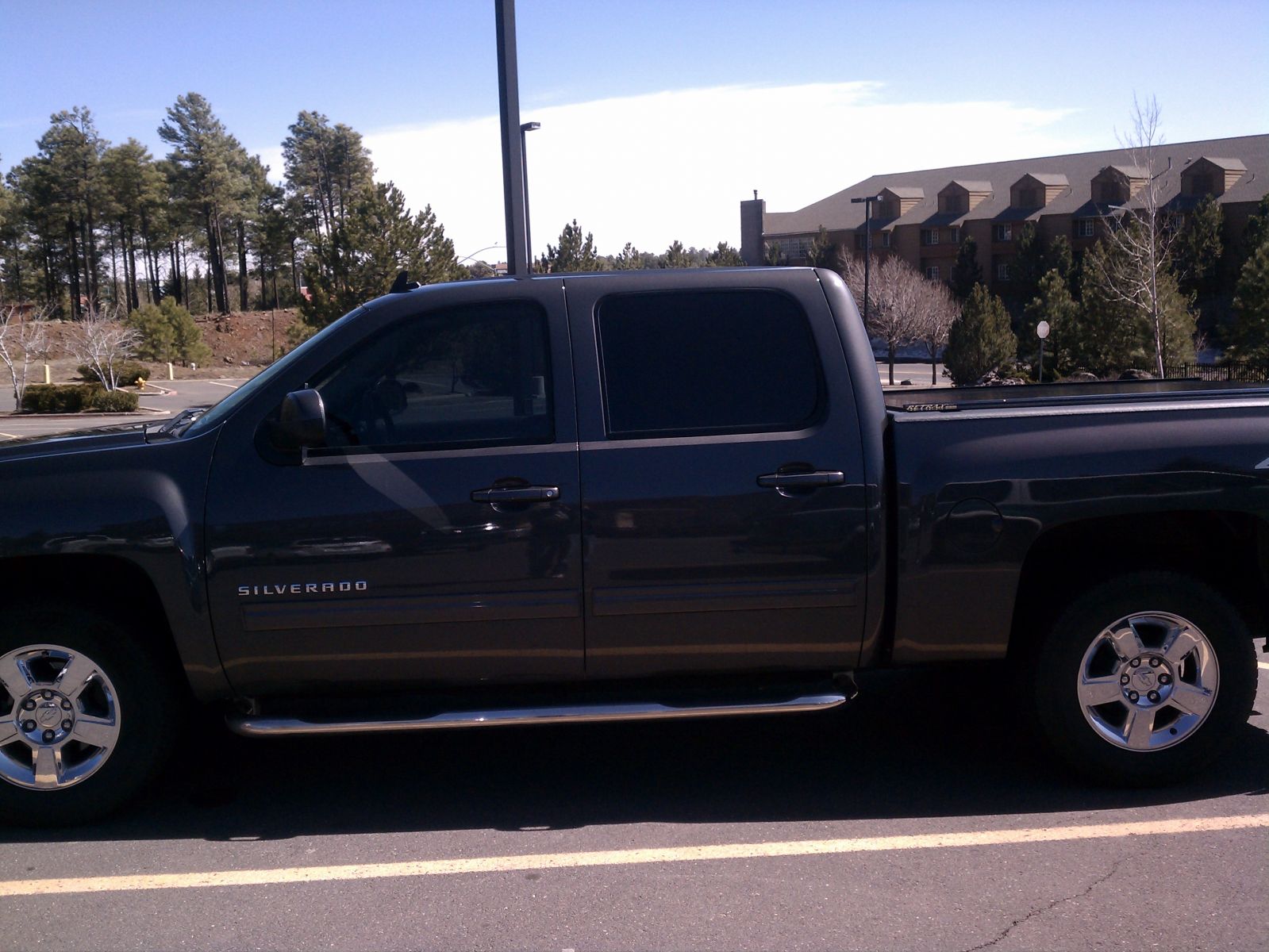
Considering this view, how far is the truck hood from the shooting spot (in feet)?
13.5

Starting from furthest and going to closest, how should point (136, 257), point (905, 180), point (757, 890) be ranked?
point (136, 257)
point (905, 180)
point (757, 890)

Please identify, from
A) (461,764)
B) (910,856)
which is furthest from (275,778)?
(910,856)

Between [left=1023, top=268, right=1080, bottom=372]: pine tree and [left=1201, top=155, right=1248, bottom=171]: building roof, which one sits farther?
[left=1201, top=155, right=1248, bottom=171]: building roof

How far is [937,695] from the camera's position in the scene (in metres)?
5.58

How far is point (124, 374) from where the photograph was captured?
5006cm

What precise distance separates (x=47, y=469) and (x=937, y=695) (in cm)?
409

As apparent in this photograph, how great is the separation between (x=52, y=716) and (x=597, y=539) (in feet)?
6.81

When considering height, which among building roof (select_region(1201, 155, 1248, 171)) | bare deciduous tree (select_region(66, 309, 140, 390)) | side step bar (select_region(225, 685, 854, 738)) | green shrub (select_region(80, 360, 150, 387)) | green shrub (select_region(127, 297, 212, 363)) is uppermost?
building roof (select_region(1201, 155, 1248, 171))

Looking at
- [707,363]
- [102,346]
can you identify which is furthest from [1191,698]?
[102,346]

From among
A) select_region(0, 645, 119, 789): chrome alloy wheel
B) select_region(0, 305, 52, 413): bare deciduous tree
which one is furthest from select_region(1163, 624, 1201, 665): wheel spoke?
select_region(0, 305, 52, 413): bare deciduous tree

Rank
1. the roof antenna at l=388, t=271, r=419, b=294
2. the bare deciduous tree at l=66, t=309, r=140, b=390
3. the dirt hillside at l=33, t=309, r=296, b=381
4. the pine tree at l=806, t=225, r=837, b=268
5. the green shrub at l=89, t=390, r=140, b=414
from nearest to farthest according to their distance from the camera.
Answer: the roof antenna at l=388, t=271, r=419, b=294
the green shrub at l=89, t=390, r=140, b=414
the bare deciduous tree at l=66, t=309, r=140, b=390
the pine tree at l=806, t=225, r=837, b=268
the dirt hillside at l=33, t=309, r=296, b=381

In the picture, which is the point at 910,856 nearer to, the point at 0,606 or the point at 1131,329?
the point at 0,606

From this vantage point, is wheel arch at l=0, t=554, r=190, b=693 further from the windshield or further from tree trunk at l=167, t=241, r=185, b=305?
tree trunk at l=167, t=241, r=185, b=305

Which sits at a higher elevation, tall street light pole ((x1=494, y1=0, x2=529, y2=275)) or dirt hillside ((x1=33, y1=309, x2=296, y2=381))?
dirt hillside ((x1=33, y1=309, x2=296, y2=381))
